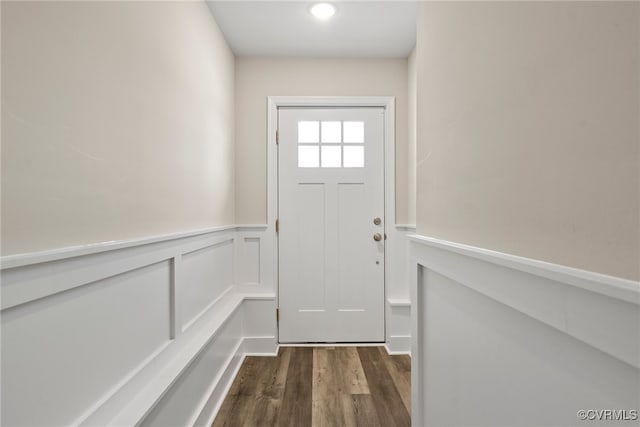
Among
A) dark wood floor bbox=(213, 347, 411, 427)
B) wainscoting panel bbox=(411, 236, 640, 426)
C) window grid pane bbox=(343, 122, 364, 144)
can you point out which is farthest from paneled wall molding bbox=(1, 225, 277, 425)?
window grid pane bbox=(343, 122, 364, 144)

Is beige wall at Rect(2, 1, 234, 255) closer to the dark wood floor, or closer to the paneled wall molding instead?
the paneled wall molding

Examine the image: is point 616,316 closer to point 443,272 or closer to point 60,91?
point 443,272

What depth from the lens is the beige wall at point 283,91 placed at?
2.68 m

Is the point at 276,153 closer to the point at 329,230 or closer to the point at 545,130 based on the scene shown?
the point at 329,230

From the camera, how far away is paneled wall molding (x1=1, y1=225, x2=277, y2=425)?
73 centimetres

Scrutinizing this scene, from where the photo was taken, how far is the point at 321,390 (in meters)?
2.02

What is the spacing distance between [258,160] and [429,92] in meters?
1.79

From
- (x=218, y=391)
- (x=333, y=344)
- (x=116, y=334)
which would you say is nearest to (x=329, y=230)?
(x=333, y=344)

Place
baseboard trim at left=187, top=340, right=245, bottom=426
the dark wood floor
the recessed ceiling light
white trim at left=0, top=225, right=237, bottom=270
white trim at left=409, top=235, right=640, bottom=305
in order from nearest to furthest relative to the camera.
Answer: white trim at left=409, top=235, right=640, bottom=305 < white trim at left=0, top=225, right=237, bottom=270 < baseboard trim at left=187, top=340, right=245, bottom=426 < the dark wood floor < the recessed ceiling light

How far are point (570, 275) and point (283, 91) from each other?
2.54 meters

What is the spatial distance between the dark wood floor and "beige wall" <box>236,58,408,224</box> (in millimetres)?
1093

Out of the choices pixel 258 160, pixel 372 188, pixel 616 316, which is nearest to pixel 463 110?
pixel 616 316

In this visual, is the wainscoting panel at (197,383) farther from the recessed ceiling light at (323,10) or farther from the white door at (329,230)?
the recessed ceiling light at (323,10)

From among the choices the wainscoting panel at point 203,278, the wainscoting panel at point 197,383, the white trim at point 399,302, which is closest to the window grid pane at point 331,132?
the wainscoting panel at point 203,278
